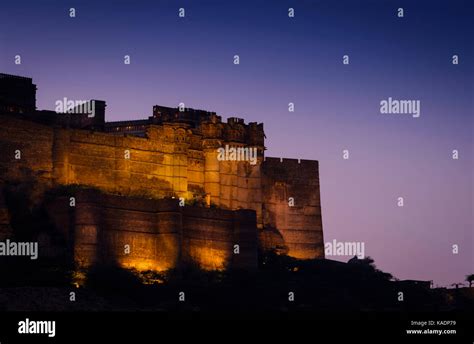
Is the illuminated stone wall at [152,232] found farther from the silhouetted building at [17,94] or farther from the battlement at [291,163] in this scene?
the silhouetted building at [17,94]

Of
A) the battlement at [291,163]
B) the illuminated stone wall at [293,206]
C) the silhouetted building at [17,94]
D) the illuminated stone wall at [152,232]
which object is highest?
the silhouetted building at [17,94]

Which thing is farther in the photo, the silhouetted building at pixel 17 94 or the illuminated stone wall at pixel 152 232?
the silhouetted building at pixel 17 94

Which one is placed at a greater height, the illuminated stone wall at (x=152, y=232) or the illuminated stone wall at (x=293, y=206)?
the illuminated stone wall at (x=293, y=206)

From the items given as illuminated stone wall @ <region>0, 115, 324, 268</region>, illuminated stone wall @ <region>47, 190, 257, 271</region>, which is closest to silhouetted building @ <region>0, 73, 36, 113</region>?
illuminated stone wall @ <region>0, 115, 324, 268</region>

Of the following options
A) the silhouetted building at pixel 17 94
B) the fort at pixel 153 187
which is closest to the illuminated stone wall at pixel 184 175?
the fort at pixel 153 187

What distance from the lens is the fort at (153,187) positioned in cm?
10500

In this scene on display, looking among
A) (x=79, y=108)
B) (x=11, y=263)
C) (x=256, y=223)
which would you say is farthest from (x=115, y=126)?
(x=11, y=263)

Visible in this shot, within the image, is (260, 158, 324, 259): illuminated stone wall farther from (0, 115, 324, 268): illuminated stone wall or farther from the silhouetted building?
the silhouetted building

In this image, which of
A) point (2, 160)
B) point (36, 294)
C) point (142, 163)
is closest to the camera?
point (36, 294)

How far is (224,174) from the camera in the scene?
11588 centimetres

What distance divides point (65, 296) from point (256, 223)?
15.9 meters

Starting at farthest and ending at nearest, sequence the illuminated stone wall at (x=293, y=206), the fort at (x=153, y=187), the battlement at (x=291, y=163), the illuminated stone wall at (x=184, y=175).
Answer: the battlement at (x=291, y=163) → the illuminated stone wall at (x=293, y=206) → the illuminated stone wall at (x=184, y=175) → the fort at (x=153, y=187)

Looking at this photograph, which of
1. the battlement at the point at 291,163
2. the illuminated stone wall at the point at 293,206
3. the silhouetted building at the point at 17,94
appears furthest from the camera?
the battlement at the point at 291,163

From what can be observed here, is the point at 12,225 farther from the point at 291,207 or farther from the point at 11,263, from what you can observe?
the point at 291,207
